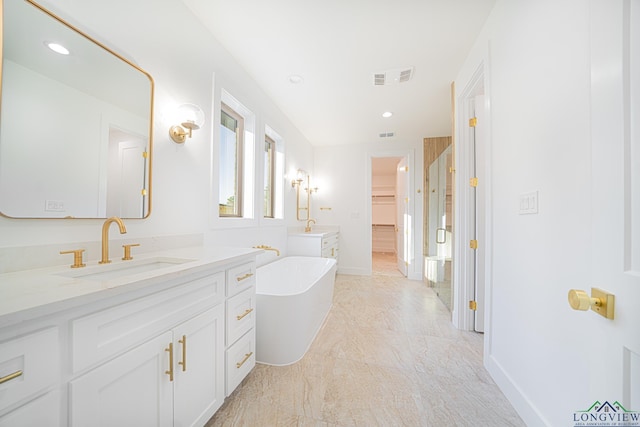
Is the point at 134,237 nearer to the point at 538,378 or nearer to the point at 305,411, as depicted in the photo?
the point at 305,411

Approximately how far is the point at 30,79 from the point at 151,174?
56 cm

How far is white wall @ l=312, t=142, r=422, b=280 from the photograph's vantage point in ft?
13.8

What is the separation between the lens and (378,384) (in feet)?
4.86

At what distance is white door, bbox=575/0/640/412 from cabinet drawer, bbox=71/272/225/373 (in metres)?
1.32

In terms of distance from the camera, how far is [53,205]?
36.9 inches

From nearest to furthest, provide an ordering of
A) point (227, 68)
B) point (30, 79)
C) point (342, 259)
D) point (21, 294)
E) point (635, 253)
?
point (635, 253)
point (21, 294)
point (30, 79)
point (227, 68)
point (342, 259)

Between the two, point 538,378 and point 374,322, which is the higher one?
point 538,378

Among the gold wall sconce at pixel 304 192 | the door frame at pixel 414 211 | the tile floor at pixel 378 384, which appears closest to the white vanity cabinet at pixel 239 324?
the tile floor at pixel 378 384

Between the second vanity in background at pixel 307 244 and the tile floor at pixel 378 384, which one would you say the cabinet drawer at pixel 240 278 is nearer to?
the tile floor at pixel 378 384

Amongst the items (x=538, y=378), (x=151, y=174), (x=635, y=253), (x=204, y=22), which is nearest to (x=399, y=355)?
(x=538, y=378)

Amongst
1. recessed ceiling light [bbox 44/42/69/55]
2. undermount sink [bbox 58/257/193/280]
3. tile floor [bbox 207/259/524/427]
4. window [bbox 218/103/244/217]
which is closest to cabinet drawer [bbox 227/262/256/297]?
undermount sink [bbox 58/257/193/280]

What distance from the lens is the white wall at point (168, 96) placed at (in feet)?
3.29

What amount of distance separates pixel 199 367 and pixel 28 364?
2.12 ft

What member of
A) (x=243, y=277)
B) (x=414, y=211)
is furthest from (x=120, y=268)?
(x=414, y=211)
